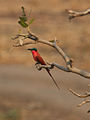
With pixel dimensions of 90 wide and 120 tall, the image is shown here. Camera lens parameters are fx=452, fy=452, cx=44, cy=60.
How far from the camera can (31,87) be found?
23.2 m

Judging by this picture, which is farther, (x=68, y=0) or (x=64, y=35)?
(x=68, y=0)

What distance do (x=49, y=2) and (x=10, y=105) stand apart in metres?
23.3

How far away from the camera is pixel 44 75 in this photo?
24844 mm

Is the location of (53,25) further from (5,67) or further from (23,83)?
(23,83)

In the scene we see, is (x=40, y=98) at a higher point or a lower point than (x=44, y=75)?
higher

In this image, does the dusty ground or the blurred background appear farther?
the blurred background

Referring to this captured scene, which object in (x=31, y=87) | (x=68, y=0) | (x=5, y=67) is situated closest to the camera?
(x=31, y=87)

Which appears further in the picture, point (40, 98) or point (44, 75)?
point (44, 75)

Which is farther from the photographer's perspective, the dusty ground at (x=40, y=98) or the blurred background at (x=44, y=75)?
the blurred background at (x=44, y=75)

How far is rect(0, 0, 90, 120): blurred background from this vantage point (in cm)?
2039

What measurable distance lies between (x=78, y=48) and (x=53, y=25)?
663cm

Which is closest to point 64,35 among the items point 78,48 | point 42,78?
point 78,48

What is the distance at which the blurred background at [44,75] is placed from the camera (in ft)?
66.9

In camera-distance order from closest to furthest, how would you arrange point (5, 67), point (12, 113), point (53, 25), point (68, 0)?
point (12, 113), point (5, 67), point (53, 25), point (68, 0)
